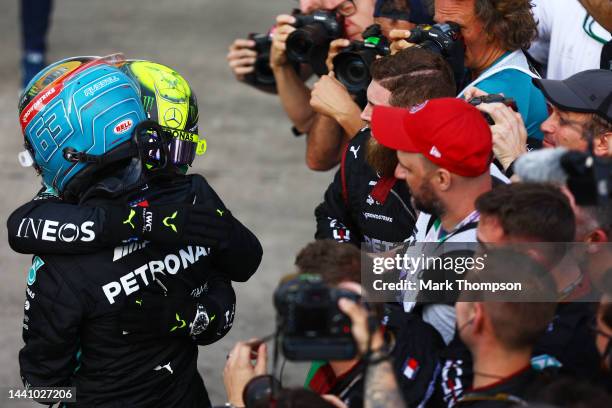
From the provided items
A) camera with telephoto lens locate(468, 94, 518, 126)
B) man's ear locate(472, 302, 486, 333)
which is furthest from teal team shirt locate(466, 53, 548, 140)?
man's ear locate(472, 302, 486, 333)

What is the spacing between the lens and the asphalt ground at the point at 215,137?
19.0 feet

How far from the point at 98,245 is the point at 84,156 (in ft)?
0.96

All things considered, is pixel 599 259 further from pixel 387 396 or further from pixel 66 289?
pixel 66 289

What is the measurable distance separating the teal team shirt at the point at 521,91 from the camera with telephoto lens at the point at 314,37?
95 centimetres

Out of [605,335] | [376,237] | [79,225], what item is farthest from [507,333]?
[79,225]

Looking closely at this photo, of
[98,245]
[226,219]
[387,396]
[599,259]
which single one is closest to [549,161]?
[599,259]

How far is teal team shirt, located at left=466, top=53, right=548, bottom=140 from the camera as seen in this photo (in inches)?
149

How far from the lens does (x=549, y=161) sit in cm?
252

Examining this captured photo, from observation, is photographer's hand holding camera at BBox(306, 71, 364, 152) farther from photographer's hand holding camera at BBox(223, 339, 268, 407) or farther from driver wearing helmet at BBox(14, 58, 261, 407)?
photographer's hand holding camera at BBox(223, 339, 268, 407)

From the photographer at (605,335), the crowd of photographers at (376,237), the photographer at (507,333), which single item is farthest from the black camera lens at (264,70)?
the photographer at (605,335)

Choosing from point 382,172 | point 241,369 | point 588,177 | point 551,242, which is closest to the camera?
point 588,177

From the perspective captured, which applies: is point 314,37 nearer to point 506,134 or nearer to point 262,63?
point 262,63

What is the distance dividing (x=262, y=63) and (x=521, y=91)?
1736 millimetres

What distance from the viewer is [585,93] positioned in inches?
131
